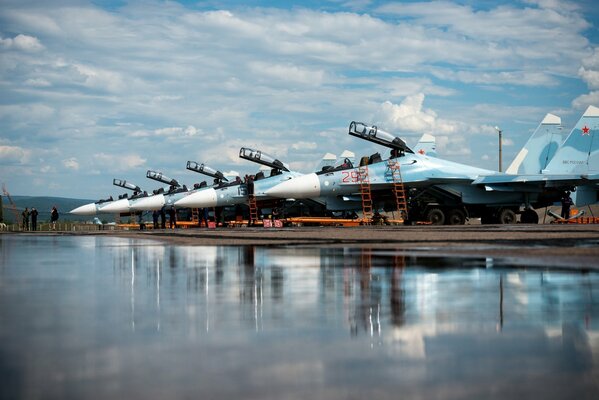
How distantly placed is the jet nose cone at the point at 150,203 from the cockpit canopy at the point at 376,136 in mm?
21289

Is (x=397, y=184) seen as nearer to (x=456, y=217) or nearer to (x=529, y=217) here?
(x=456, y=217)

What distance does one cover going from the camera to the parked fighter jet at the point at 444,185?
111 feet

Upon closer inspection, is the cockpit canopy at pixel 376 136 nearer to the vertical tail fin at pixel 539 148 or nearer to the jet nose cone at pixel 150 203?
the vertical tail fin at pixel 539 148

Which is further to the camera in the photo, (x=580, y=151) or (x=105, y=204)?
(x=105, y=204)

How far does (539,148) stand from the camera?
1542 inches

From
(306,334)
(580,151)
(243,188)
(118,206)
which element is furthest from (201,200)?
(306,334)

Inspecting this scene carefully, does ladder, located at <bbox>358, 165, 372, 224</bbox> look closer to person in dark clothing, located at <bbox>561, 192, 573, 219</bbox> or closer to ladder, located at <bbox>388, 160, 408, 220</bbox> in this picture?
ladder, located at <bbox>388, 160, 408, 220</bbox>

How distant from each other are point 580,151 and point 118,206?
32.3m

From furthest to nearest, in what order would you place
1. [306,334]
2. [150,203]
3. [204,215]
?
[150,203], [204,215], [306,334]

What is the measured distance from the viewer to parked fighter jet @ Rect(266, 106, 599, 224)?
33875mm

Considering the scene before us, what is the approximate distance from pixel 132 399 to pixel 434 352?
174cm

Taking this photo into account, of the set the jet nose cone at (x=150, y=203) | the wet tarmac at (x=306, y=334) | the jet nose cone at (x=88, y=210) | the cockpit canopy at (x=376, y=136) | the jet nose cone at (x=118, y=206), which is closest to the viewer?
the wet tarmac at (x=306, y=334)

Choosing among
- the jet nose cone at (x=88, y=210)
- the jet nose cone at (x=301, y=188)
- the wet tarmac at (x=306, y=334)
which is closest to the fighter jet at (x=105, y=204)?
the jet nose cone at (x=88, y=210)

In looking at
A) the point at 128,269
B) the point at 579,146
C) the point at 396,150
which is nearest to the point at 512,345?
the point at 128,269
